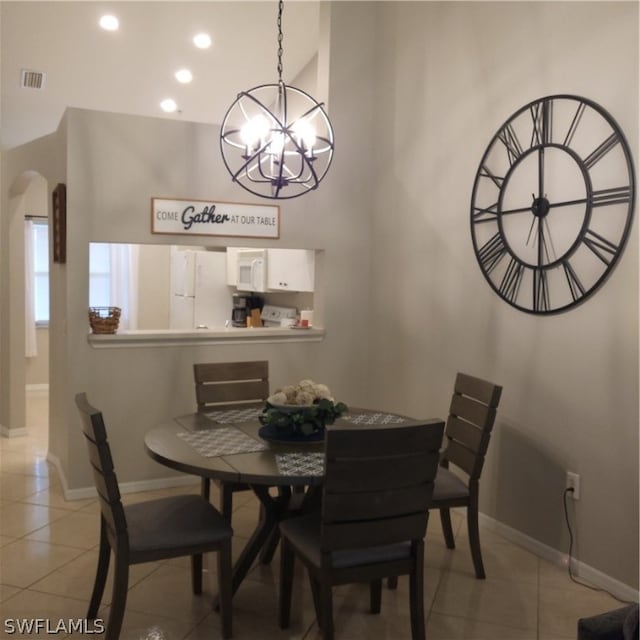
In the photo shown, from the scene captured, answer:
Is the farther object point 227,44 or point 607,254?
point 227,44

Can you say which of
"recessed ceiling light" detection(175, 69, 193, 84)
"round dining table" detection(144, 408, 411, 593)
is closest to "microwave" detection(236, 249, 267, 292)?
"recessed ceiling light" detection(175, 69, 193, 84)

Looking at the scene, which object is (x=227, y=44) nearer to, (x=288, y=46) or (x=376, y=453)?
(x=288, y=46)

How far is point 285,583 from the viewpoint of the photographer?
2572 millimetres

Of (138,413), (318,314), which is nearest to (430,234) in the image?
(318,314)

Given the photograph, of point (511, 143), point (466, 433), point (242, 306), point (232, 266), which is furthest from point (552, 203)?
point (242, 306)

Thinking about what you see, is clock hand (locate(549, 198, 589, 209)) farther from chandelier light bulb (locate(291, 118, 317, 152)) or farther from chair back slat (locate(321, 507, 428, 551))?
chair back slat (locate(321, 507, 428, 551))

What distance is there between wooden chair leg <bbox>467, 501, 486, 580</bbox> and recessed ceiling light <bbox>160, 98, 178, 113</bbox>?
16.1ft

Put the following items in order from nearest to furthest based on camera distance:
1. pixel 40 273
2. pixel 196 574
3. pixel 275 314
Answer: pixel 196 574 → pixel 275 314 → pixel 40 273

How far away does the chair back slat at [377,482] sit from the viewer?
2.17m

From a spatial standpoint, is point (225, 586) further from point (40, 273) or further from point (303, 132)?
point (40, 273)

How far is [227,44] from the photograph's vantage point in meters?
5.55

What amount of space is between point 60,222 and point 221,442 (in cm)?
213

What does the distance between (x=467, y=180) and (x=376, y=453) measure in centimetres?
A: 220

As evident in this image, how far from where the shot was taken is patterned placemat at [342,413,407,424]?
10.2 ft
